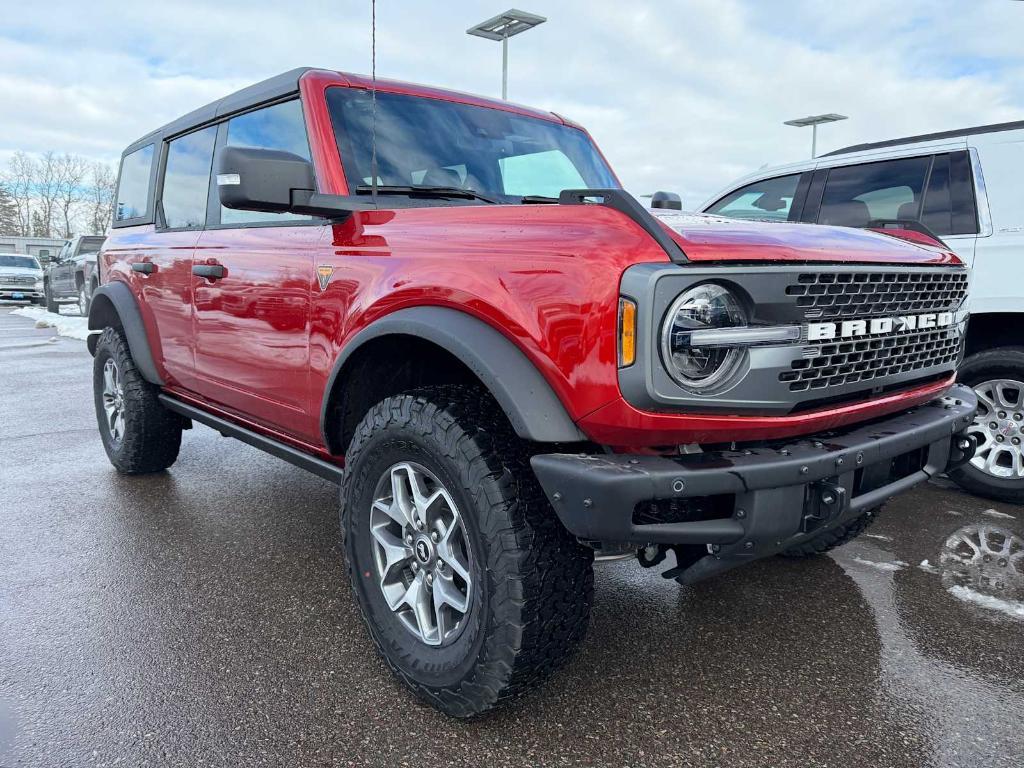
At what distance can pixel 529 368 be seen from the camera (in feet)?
6.36

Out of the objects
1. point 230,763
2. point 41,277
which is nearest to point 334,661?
point 230,763

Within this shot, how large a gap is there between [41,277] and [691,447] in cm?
2991

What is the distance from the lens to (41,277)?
26469 millimetres

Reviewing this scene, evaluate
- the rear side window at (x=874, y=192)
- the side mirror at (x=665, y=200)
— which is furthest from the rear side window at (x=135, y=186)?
the rear side window at (x=874, y=192)

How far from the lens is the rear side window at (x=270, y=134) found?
288 cm

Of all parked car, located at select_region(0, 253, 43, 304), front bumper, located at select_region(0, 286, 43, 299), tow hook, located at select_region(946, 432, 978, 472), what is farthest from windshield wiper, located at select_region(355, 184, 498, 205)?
front bumper, located at select_region(0, 286, 43, 299)

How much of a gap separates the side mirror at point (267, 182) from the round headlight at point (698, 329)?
123cm

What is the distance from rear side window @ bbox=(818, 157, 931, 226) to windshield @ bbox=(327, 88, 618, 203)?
2.18 meters

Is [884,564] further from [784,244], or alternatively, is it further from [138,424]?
[138,424]

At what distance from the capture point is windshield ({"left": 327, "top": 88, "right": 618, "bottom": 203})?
278cm

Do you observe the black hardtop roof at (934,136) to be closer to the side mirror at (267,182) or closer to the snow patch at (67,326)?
the side mirror at (267,182)

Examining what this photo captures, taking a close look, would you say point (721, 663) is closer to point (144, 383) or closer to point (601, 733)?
point (601, 733)

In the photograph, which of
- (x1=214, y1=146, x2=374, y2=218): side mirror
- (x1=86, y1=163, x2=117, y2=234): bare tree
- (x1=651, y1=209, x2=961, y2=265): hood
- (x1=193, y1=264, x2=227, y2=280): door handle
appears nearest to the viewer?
(x1=651, y1=209, x2=961, y2=265): hood

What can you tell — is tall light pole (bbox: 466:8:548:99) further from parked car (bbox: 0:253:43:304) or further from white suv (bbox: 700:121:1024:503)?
parked car (bbox: 0:253:43:304)
